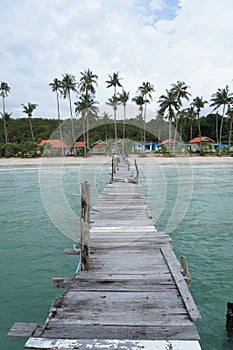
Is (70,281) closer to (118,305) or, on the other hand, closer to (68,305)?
(68,305)

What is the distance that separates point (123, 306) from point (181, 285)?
0.82m

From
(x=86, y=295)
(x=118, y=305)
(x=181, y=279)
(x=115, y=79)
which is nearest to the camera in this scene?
(x=118, y=305)

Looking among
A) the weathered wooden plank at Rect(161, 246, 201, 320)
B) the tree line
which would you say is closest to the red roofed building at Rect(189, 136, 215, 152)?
the tree line

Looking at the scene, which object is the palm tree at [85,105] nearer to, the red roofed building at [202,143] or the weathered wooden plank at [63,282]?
the red roofed building at [202,143]

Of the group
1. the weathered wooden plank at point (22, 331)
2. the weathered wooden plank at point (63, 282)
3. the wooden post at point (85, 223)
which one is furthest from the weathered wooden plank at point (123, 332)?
the wooden post at point (85, 223)

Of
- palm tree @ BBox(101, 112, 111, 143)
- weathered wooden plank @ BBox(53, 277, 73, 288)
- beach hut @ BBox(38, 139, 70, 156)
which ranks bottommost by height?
weathered wooden plank @ BBox(53, 277, 73, 288)

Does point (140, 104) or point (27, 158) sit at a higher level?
point (140, 104)

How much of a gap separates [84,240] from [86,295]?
825mm

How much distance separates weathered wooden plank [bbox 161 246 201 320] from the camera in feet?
9.43

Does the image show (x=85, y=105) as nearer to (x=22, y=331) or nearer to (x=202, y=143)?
(x=202, y=143)

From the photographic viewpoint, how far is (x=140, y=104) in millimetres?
51188

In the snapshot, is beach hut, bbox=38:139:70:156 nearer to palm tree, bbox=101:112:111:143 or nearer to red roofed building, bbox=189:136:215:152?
palm tree, bbox=101:112:111:143

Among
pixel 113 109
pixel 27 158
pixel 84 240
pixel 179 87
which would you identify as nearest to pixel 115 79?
pixel 113 109

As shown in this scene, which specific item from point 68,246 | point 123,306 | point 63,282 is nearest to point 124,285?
point 123,306
